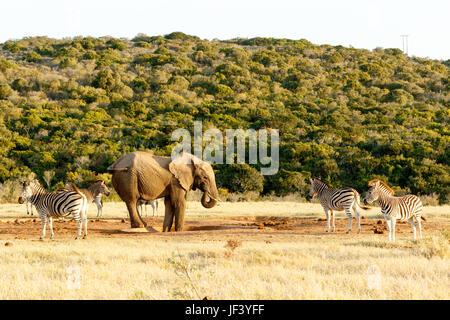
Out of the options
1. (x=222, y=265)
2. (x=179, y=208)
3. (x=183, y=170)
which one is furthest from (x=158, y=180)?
(x=222, y=265)

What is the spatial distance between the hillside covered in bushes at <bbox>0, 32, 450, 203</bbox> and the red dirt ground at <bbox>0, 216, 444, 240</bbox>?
42.0 feet

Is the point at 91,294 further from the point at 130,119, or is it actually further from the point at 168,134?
the point at 130,119

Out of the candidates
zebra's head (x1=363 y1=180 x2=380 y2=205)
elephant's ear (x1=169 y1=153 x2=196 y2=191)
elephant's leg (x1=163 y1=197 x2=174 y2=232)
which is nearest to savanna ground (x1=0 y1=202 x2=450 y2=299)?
elephant's leg (x1=163 y1=197 x2=174 y2=232)

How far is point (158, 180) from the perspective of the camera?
1694 centimetres

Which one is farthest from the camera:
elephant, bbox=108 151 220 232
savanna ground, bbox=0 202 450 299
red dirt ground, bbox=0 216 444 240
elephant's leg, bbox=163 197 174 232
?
elephant's leg, bbox=163 197 174 232

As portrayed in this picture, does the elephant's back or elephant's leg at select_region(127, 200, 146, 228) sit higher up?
the elephant's back

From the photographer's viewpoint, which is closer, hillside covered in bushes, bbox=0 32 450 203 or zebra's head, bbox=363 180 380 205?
zebra's head, bbox=363 180 380 205

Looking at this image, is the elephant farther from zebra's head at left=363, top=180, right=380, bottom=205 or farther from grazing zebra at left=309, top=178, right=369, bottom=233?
zebra's head at left=363, top=180, right=380, bottom=205

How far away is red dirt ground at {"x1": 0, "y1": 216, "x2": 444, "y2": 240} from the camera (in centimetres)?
1532

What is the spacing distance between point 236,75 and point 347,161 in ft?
82.6

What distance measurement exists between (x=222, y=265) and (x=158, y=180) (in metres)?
7.97

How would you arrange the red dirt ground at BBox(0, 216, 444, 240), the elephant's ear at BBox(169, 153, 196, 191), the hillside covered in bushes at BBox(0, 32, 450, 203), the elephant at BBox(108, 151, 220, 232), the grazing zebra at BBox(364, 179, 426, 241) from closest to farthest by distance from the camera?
the grazing zebra at BBox(364, 179, 426, 241) < the red dirt ground at BBox(0, 216, 444, 240) < the elephant at BBox(108, 151, 220, 232) < the elephant's ear at BBox(169, 153, 196, 191) < the hillside covered in bushes at BBox(0, 32, 450, 203)

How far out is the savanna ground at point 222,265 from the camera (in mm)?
7121

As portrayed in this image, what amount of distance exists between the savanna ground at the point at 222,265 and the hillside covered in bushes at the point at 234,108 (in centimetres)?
1845
